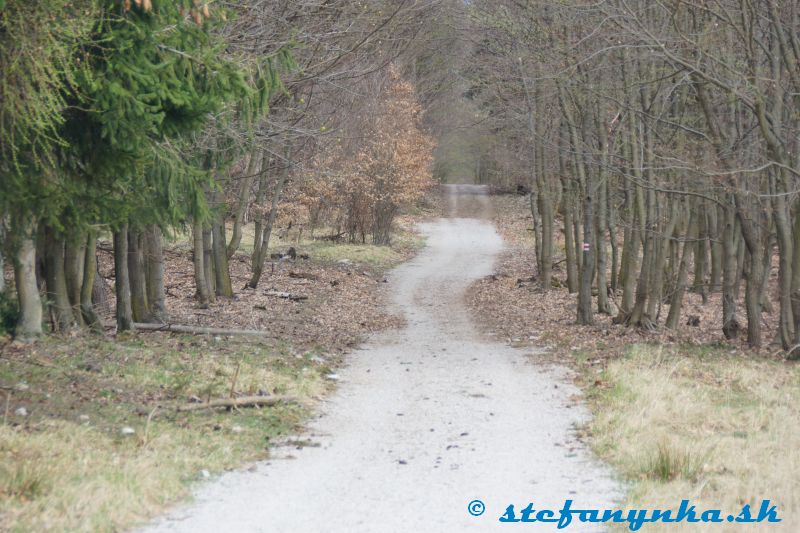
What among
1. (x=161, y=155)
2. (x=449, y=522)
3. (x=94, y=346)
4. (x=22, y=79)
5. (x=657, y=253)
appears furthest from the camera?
(x=657, y=253)

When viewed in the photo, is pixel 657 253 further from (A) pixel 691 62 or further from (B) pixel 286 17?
(B) pixel 286 17

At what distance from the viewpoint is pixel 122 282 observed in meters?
13.4

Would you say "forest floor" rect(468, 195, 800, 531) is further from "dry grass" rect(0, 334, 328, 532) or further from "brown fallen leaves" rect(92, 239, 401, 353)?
"dry grass" rect(0, 334, 328, 532)

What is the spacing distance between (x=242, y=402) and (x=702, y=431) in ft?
16.2

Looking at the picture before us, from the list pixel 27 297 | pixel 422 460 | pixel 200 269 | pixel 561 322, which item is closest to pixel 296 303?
pixel 200 269

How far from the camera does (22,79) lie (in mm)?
6891

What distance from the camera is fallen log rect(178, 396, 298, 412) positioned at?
29.8 ft

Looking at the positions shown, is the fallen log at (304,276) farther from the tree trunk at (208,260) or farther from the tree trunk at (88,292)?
the tree trunk at (88,292)

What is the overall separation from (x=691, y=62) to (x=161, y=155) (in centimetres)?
920

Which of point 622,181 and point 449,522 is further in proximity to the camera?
point 622,181

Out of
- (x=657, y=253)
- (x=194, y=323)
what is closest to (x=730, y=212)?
(x=657, y=253)

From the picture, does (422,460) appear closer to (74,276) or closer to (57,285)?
(57,285)

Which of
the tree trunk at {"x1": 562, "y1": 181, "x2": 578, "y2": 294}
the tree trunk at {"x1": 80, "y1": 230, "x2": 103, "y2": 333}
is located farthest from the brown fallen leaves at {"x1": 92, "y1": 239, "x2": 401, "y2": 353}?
the tree trunk at {"x1": 562, "y1": 181, "x2": 578, "y2": 294}

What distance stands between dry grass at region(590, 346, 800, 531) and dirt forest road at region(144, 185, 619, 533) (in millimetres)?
364
